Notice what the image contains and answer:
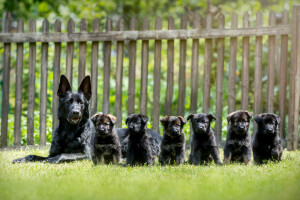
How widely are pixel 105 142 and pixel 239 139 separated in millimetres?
1799

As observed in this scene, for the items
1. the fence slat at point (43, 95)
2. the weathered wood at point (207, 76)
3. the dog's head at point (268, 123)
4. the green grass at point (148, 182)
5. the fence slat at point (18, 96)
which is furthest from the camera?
the fence slat at point (18, 96)

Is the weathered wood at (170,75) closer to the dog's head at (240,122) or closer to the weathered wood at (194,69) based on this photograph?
the weathered wood at (194,69)

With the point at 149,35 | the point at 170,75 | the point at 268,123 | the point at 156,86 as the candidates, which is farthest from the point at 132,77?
the point at 268,123

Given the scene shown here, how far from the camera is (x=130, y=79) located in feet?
23.2

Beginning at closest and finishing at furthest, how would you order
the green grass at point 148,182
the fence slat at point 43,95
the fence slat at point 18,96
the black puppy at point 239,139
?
the green grass at point 148,182
the black puppy at point 239,139
the fence slat at point 43,95
the fence slat at point 18,96

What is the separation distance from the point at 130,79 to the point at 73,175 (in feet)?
10.1

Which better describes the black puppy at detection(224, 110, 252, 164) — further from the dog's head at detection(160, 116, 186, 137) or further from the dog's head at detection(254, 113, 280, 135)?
the dog's head at detection(160, 116, 186, 137)

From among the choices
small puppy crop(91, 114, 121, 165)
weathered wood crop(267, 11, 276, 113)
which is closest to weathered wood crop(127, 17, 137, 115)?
small puppy crop(91, 114, 121, 165)

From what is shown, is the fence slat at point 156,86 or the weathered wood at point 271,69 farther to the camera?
the fence slat at point 156,86

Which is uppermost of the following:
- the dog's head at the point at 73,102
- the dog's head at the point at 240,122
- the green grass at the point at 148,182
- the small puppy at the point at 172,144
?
the dog's head at the point at 73,102

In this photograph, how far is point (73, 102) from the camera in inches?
220

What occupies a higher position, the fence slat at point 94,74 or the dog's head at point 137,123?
the fence slat at point 94,74

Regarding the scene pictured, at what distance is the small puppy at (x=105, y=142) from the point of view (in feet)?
17.1

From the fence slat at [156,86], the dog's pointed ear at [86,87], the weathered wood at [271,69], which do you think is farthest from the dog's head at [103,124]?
the weathered wood at [271,69]
